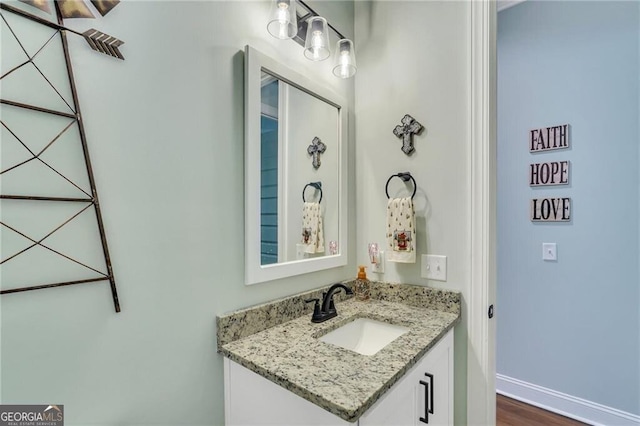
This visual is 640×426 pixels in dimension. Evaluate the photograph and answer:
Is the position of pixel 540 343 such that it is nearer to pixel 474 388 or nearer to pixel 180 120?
pixel 474 388

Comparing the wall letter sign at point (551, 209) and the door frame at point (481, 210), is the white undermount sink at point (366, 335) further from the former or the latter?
the wall letter sign at point (551, 209)

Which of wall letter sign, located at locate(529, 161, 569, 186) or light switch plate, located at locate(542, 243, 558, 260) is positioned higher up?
wall letter sign, located at locate(529, 161, 569, 186)

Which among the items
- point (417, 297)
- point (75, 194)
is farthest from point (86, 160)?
point (417, 297)

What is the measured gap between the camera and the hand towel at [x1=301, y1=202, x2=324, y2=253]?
1442 millimetres

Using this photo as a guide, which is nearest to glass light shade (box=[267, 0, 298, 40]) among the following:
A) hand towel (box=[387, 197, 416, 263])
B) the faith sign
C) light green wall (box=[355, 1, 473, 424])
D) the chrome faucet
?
light green wall (box=[355, 1, 473, 424])

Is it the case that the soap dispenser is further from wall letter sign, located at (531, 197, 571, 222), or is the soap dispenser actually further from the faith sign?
the faith sign

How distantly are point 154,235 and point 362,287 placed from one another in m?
1.07

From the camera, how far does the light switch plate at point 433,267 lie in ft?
4.74

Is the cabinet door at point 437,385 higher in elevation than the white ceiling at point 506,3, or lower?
lower

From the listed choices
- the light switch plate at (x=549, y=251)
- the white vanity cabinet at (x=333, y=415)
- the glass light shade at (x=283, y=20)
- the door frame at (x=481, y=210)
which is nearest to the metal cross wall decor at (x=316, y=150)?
the glass light shade at (x=283, y=20)

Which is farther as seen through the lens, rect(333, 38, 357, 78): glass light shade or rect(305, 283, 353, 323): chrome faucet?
rect(333, 38, 357, 78): glass light shade

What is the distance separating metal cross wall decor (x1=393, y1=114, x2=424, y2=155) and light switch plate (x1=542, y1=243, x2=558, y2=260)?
139cm

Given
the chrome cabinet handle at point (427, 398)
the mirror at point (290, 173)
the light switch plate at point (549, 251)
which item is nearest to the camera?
the chrome cabinet handle at point (427, 398)

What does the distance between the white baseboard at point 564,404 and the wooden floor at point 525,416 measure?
0.13 feet
